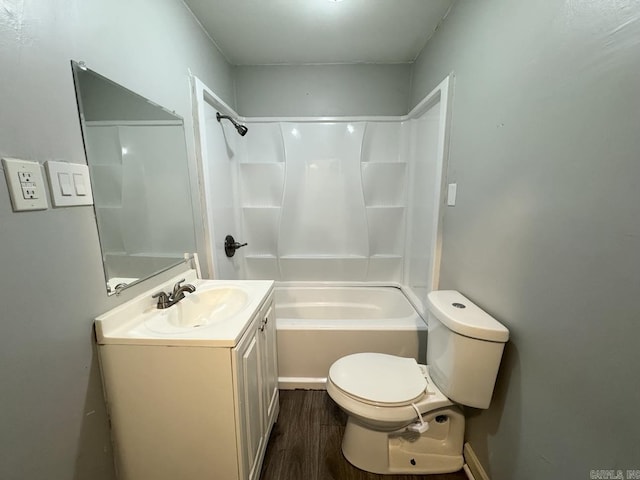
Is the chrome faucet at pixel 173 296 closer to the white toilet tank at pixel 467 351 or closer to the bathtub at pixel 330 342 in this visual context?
the bathtub at pixel 330 342

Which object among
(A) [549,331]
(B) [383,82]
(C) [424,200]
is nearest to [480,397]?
(A) [549,331]

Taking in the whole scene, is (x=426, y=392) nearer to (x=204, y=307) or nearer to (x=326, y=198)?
(x=204, y=307)

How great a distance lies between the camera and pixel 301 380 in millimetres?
1774

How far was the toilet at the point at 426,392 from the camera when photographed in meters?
1.03

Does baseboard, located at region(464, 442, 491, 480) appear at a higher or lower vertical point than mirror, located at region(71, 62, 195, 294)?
lower

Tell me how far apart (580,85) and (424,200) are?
1247 millimetres

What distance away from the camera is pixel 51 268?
72 centimetres

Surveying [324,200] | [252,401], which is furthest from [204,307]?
[324,200]

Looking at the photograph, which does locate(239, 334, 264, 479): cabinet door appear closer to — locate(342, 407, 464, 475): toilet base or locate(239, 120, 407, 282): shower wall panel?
locate(342, 407, 464, 475): toilet base

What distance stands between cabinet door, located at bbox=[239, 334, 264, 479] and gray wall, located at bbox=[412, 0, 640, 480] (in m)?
1.03

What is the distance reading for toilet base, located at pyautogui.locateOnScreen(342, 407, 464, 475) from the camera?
1.25 m

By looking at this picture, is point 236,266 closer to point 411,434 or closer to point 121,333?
point 121,333

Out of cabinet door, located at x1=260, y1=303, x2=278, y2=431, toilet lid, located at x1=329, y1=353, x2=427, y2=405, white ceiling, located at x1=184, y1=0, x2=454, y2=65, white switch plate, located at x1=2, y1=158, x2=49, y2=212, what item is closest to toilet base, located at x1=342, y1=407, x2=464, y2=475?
toilet lid, located at x1=329, y1=353, x2=427, y2=405

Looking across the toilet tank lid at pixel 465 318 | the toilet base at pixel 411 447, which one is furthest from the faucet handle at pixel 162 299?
the toilet tank lid at pixel 465 318
